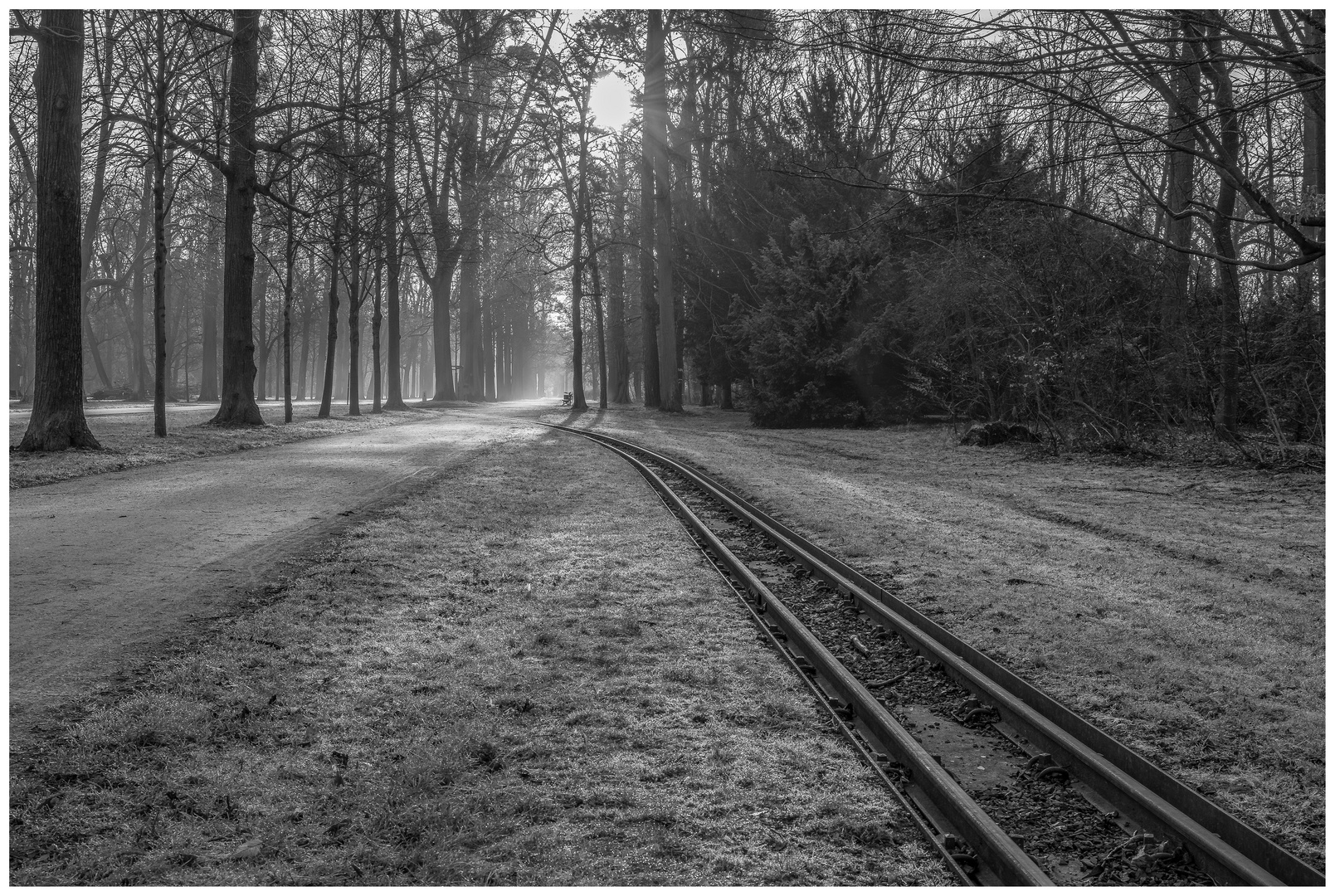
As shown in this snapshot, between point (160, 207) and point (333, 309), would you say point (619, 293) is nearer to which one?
point (333, 309)

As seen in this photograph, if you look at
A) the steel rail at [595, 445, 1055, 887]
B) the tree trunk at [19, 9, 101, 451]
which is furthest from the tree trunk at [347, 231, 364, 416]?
the steel rail at [595, 445, 1055, 887]

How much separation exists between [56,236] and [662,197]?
2120 centimetres

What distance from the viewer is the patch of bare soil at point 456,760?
9.67ft

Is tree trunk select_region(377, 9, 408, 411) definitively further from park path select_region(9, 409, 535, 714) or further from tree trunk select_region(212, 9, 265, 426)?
park path select_region(9, 409, 535, 714)

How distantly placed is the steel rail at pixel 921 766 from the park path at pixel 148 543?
360 centimetres

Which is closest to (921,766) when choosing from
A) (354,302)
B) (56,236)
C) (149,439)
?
(56,236)

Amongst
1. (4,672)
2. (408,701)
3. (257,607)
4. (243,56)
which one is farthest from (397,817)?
(243,56)

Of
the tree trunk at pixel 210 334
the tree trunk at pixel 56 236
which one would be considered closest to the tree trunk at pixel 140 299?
the tree trunk at pixel 210 334

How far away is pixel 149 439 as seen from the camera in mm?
16859

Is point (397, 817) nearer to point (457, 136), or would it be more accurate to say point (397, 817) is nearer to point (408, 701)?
point (408, 701)

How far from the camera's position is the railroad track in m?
2.91

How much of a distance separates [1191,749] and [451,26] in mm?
27394

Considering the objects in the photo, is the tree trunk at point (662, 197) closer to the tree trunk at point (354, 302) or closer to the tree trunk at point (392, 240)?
the tree trunk at point (392, 240)

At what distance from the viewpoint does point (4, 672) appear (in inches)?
163
